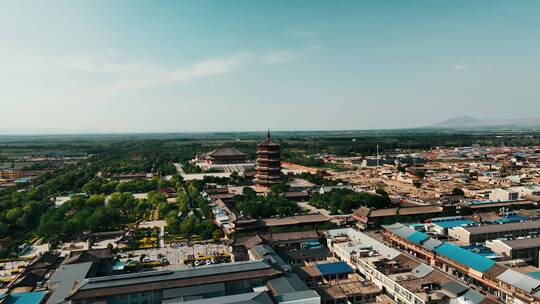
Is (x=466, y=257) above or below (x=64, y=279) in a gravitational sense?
A: above

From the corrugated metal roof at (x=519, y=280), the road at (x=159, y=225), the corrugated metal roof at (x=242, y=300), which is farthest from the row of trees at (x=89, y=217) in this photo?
the corrugated metal roof at (x=519, y=280)

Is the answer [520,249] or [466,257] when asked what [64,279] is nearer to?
[466,257]

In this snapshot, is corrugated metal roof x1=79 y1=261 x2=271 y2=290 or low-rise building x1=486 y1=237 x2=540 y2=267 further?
low-rise building x1=486 y1=237 x2=540 y2=267

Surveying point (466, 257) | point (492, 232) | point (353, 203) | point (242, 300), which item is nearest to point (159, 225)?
point (353, 203)

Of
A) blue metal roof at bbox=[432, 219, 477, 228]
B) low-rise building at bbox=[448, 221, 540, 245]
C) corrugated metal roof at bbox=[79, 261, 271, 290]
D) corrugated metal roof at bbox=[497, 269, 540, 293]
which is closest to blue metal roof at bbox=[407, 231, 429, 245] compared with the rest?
low-rise building at bbox=[448, 221, 540, 245]

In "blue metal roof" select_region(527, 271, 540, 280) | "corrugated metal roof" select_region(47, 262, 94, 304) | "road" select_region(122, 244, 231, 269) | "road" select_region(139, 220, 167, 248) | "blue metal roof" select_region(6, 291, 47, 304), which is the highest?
"blue metal roof" select_region(527, 271, 540, 280)

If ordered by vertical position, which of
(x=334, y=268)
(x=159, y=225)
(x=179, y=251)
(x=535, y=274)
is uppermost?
(x=535, y=274)

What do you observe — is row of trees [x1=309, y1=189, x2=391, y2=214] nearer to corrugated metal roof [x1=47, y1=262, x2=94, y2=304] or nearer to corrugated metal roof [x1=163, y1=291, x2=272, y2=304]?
corrugated metal roof [x1=163, y1=291, x2=272, y2=304]
